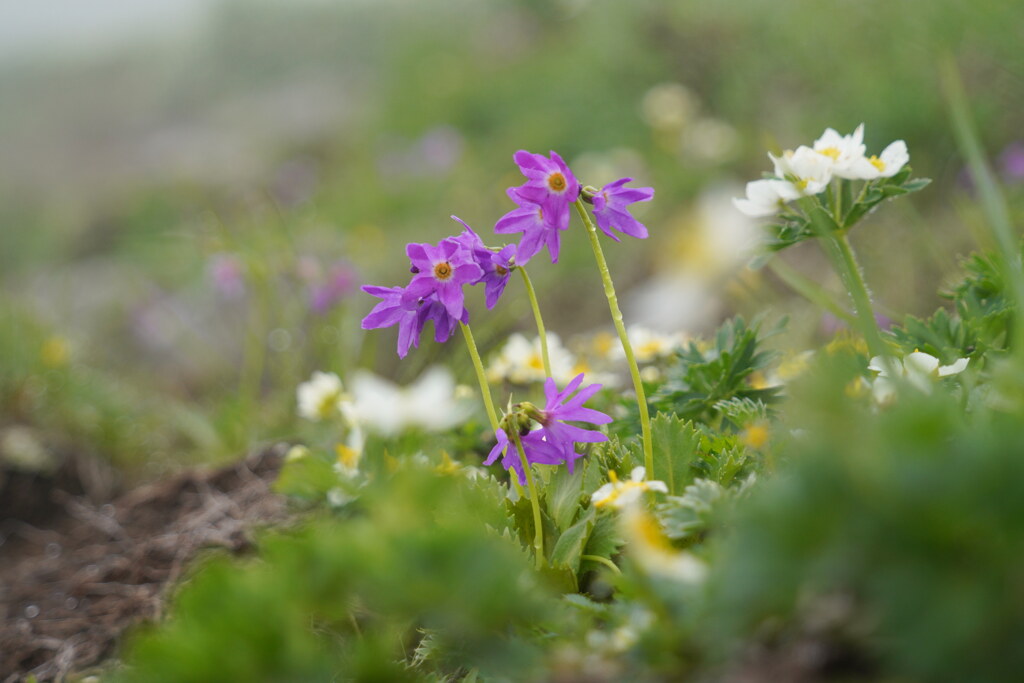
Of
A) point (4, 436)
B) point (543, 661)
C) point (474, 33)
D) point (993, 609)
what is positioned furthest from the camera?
point (474, 33)

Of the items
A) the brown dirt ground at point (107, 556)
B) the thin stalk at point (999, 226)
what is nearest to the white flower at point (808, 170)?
the thin stalk at point (999, 226)

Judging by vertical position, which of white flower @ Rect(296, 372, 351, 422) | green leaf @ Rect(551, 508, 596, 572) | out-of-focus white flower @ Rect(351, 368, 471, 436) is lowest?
green leaf @ Rect(551, 508, 596, 572)

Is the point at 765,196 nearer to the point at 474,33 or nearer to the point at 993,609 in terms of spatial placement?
the point at 993,609

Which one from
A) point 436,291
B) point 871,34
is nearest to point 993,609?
point 436,291

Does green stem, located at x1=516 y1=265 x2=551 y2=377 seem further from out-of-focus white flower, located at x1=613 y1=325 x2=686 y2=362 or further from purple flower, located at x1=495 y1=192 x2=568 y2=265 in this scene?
out-of-focus white flower, located at x1=613 y1=325 x2=686 y2=362

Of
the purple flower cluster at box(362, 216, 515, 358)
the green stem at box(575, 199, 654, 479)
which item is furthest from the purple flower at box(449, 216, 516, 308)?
the green stem at box(575, 199, 654, 479)

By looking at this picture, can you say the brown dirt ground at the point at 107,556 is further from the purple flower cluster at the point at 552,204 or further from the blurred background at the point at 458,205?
the purple flower cluster at the point at 552,204
